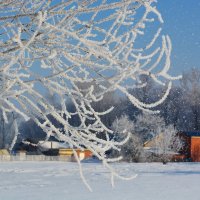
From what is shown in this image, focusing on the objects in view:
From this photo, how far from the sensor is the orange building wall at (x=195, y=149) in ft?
166

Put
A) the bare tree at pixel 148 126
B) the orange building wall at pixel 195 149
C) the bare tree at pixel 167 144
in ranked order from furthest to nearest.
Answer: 1. the bare tree at pixel 148 126
2. the orange building wall at pixel 195 149
3. the bare tree at pixel 167 144

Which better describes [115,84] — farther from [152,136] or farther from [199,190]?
[152,136]

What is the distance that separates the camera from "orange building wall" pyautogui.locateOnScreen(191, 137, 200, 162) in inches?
1993

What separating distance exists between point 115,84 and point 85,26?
49 cm

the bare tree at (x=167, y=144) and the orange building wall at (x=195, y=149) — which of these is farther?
the orange building wall at (x=195, y=149)

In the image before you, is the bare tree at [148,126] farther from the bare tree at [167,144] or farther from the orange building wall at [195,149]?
the orange building wall at [195,149]

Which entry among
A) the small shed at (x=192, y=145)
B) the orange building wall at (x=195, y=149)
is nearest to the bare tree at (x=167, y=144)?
the small shed at (x=192, y=145)

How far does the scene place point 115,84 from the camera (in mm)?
2959

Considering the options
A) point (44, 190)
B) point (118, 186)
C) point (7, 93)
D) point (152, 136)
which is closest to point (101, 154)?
point (7, 93)

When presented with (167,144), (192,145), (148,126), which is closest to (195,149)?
(192,145)

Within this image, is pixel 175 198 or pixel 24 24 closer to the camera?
pixel 24 24

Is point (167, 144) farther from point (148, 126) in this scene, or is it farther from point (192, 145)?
point (148, 126)

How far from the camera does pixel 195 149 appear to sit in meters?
51.1

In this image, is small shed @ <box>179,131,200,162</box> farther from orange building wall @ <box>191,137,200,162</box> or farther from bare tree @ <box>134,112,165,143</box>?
bare tree @ <box>134,112,165,143</box>
